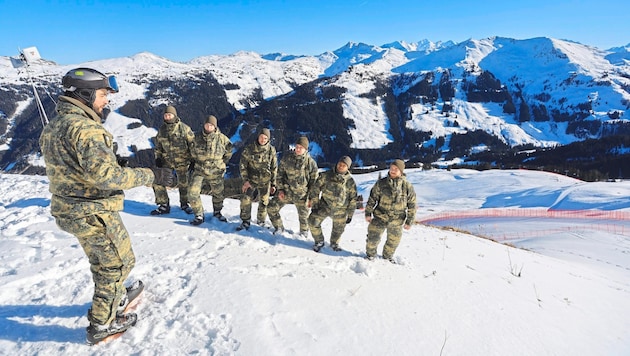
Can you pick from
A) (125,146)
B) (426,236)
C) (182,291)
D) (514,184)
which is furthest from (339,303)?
(125,146)

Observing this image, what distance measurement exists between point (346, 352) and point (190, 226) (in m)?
5.15

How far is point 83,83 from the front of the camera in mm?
3562

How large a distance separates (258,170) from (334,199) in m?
2.12

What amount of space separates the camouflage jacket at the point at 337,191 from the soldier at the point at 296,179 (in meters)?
0.41

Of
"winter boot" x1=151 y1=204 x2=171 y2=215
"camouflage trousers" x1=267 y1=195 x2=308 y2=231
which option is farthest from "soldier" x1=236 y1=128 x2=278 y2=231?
"winter boot" x1=151 y1=204 x2=171 y2=215

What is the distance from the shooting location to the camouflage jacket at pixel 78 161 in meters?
3.37

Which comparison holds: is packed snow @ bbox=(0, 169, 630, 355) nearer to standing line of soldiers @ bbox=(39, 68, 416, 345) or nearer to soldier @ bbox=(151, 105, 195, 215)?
standing line of soldiers @ bbox=(39, 68, 416, 345)

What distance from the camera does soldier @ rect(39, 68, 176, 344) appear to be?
339cm

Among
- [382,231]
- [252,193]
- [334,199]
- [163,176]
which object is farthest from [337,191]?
[163,176]

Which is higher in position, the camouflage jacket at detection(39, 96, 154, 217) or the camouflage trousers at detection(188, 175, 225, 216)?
the camouflage jacket at detection(39, 96, 154, 217)

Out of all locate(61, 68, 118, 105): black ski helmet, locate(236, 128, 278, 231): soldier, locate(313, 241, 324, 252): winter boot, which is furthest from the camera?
locate(236, 128, 278, 231): soldier

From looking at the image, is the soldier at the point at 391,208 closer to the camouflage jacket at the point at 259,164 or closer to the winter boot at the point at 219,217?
the camouflage jacket at the point at 259,164

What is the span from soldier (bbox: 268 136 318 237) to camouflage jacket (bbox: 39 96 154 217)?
4.66 m

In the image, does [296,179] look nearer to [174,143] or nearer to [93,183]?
[174,143]
